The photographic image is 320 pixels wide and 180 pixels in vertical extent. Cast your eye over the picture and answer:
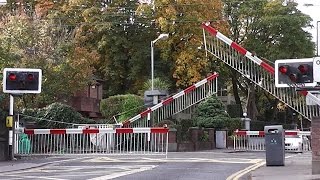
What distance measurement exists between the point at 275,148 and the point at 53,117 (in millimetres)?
14743

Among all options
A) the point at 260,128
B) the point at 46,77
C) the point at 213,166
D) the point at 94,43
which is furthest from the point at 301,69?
the point at 260,128

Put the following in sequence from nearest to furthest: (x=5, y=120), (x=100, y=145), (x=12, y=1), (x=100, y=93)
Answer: (x=5, y=120)
(x=100, y=145)
(x=12, y=1)
(x=100, y=93)

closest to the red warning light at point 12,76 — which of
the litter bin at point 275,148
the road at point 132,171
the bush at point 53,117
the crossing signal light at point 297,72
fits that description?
the road at point 132,171

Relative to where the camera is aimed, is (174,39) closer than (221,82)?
Yes

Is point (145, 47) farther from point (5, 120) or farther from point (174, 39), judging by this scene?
point (5, 120)

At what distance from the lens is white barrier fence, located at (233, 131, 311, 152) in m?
34.7

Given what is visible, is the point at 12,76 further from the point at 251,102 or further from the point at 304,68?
the point at 251,102

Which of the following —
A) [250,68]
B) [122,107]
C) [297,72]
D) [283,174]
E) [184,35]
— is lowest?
[283,174]

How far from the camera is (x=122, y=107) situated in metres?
35.4

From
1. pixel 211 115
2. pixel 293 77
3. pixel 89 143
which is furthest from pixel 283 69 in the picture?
pixel 211 115

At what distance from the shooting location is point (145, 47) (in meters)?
47.2

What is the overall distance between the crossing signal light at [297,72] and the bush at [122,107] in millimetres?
18400

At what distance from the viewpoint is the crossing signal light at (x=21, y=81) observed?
72.3 feet

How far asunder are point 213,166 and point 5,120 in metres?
8.61
